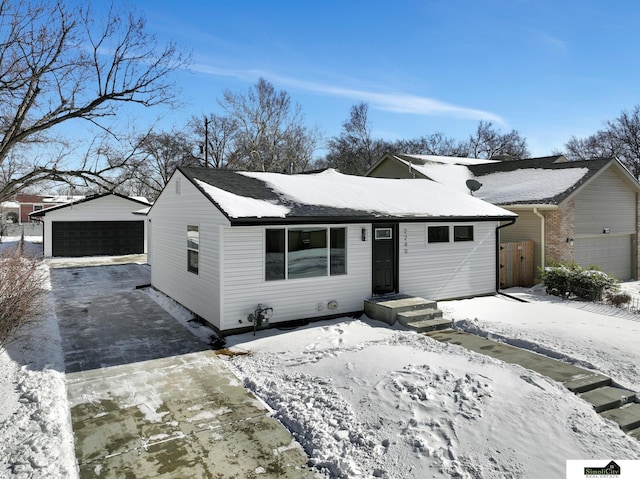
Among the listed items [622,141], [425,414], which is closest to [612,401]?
[425,414]

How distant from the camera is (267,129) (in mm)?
33844

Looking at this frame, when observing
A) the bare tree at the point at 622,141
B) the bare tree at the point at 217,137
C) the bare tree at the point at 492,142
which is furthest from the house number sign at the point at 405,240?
the bare tree at the point at 492,142

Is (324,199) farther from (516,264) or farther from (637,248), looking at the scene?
(637,248)

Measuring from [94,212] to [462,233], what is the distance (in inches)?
859

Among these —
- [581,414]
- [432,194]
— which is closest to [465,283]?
[432,194]

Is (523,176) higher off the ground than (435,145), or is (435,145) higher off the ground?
(435,145)

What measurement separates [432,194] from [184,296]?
26.1 ft

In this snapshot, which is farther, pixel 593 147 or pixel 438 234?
pixel 593 147

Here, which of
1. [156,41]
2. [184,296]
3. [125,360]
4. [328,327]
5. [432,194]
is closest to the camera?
Result: [125,360]

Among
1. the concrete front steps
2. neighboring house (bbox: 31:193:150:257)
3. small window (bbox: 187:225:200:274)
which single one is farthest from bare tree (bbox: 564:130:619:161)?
small window (bbox: 187:225:200:274)

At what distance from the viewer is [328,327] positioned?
9.07 metres

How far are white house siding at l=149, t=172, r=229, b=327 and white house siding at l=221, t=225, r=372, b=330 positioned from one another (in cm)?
30

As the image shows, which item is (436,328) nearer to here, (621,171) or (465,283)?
(465,283)

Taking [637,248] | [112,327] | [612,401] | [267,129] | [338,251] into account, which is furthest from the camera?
[267,129]
